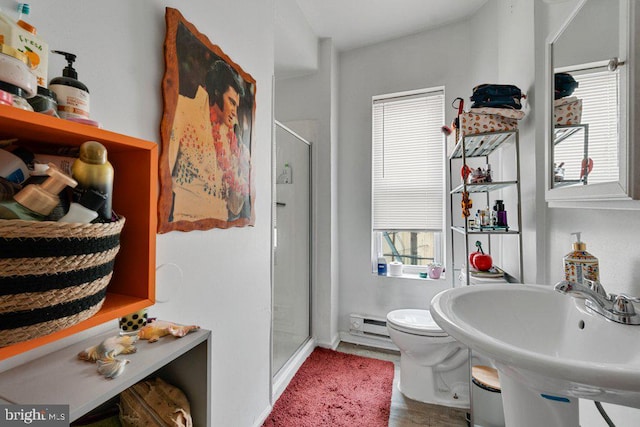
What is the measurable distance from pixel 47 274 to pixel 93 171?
16cm

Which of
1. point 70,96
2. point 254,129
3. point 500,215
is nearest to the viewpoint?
point 70,96

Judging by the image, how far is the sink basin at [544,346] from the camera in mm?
455

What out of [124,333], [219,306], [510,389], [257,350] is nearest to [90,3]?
[124,333]

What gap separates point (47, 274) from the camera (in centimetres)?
38

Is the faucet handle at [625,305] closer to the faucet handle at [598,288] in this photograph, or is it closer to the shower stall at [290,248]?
the faucet handle at [598,288]

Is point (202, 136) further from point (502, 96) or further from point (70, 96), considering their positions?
point (502, 96)

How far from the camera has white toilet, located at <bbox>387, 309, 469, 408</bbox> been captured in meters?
1.58

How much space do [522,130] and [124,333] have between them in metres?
1.87

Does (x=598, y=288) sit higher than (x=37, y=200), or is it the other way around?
(x=37, y=200)

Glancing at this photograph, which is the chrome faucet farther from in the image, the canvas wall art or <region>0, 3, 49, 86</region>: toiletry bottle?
<region>0, 3, 49, 86</region>: toiletry bottle

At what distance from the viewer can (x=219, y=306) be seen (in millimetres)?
1111

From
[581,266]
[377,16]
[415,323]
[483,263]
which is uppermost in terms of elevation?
[377,16]

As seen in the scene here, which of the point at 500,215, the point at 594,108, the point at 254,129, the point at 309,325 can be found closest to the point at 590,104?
the point at 594,108

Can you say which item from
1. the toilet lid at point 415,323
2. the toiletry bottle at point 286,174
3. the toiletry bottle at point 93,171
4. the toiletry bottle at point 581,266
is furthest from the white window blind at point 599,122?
the toiletry bottle at point 286,174
